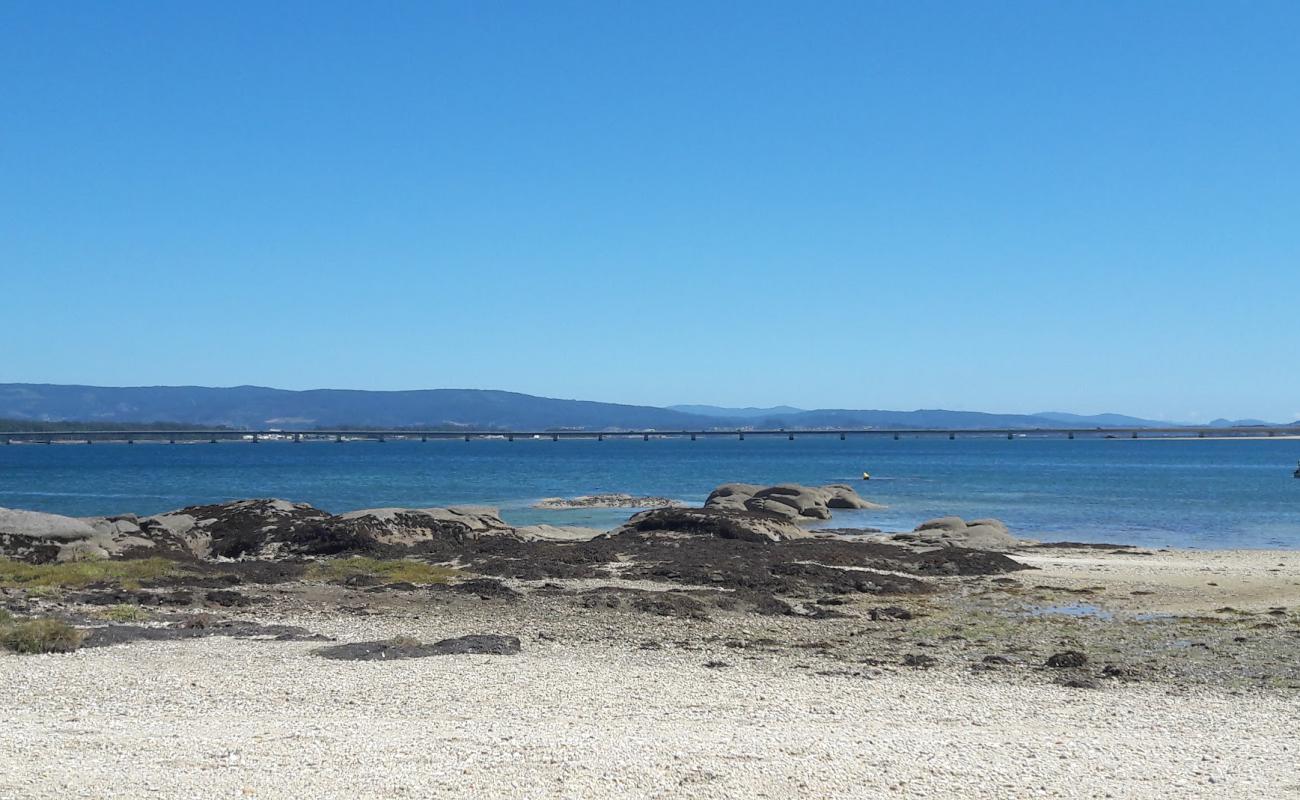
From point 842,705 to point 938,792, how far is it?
13.7 feet

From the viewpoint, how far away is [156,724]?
13.2 meters

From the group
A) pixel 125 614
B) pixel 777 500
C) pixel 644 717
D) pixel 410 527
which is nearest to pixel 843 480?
pixel 777 500

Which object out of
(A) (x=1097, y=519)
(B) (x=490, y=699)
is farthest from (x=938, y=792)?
(A) (x=1097, y=519)

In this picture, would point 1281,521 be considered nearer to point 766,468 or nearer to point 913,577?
point 913,577

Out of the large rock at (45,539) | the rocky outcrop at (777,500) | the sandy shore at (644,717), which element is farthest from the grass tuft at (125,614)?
the rocky outcrop at (777,500)

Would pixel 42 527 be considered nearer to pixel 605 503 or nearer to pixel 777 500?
pixel 777 500

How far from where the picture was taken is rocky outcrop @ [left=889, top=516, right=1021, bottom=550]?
3747 centimetres

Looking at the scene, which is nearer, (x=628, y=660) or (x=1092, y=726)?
(x=1092, y=726)

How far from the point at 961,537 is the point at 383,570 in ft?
60.3

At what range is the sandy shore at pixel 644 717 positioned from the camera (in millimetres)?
11023

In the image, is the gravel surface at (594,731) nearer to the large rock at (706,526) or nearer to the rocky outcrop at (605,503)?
the large rock at (706,526)

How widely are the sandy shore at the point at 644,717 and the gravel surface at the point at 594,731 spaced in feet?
0.13

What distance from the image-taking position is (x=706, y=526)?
36938mm

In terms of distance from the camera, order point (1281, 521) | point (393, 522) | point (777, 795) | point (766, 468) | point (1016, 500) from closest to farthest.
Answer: point (777, 795)
point (393, 522)
point (1281, 521)
point (1016, 500)
point (766, 468)
